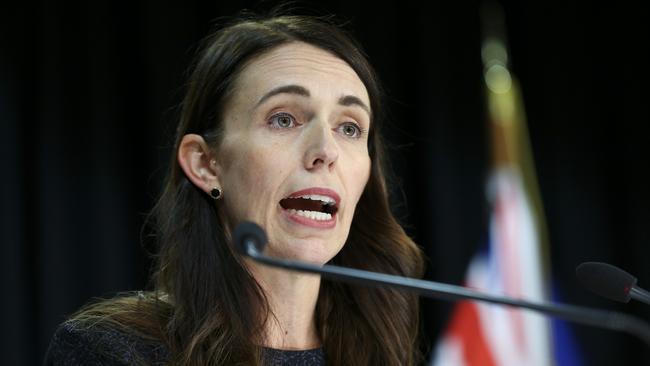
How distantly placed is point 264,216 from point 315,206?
4.4 inches

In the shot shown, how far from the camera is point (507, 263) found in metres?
3.18

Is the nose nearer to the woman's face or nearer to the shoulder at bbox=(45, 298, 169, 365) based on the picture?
the woman's face

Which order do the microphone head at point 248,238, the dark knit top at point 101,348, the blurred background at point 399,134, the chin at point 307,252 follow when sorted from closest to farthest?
the microphone head at point 248,238
the dark knit top at point 101,348
the chin at point 307,252
the blurred background at point 399,134

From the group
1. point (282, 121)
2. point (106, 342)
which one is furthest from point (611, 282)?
point (106, 342)

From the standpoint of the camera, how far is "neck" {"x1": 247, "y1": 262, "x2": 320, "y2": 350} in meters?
1.73

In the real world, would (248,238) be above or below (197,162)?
below

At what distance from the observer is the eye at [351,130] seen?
1.79 metres

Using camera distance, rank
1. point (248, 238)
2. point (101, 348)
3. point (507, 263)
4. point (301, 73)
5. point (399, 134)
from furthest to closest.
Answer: point (507, 263) → point (399, 134) → point (301, 73) → point (101, 348) → point (248, 238)

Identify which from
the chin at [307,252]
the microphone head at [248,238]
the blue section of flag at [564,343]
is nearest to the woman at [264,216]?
the chin at [307,252]

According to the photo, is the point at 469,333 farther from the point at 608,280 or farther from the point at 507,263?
the point at 608,280

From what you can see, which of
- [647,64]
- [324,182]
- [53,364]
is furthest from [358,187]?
[647,64]

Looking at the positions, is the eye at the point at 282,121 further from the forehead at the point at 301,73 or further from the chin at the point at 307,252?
the chin at the point at 307,252

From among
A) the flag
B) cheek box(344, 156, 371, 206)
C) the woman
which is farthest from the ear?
the flag

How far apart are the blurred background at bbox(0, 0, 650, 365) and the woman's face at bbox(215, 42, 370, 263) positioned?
0.80 metres
